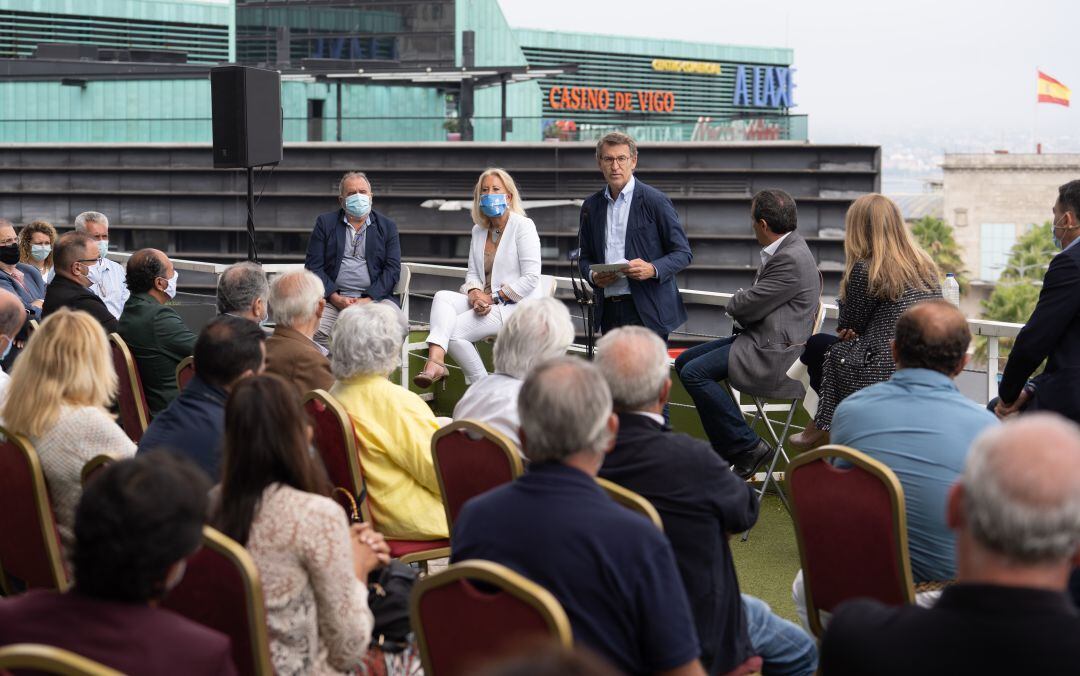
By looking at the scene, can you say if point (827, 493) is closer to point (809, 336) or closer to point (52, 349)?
point (52, 349)

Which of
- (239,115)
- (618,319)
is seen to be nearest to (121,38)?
(239,115)

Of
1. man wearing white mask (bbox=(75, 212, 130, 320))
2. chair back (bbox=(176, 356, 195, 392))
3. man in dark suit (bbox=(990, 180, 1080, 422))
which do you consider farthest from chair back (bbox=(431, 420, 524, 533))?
man wearing white mask (bbox=(75, 212, 130, 320))

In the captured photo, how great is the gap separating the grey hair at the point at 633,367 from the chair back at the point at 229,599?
842 mm

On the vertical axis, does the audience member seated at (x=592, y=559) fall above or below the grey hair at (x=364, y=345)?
below

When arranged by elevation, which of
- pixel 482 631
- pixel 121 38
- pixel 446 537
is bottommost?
pixel 446 537

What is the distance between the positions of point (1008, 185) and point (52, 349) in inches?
3510

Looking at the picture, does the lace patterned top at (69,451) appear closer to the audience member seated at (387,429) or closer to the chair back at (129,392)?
the audience member seated at (387,429)

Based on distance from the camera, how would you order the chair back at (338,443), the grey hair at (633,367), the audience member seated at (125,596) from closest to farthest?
the audience member seated at (125,596), the grey hair at (633,367), the chair back at (338,443)

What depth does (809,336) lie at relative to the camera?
15.4 ft

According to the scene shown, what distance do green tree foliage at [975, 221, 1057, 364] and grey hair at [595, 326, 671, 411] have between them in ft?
176

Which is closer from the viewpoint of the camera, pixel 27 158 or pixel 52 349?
pixel 52 349

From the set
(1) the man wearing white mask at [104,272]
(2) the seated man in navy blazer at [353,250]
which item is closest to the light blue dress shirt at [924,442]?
(2) the seated man in navy blazer at [353,250]

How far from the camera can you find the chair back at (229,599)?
192 centimetres

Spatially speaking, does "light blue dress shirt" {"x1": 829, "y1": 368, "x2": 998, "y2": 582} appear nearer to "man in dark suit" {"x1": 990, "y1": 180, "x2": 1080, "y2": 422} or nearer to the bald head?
the bald head
